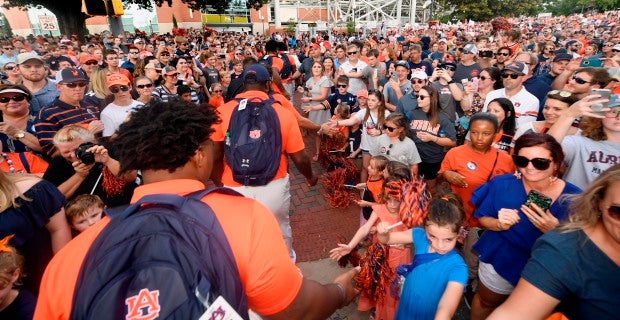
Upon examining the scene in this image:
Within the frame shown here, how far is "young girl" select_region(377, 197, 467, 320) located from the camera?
2105mm

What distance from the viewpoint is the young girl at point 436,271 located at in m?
2.11

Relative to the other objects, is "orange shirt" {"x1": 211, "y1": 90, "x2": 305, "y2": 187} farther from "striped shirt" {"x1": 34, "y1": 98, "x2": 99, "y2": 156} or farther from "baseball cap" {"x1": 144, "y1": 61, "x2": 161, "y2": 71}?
"baseball cap" {"x1": 144, "y1": 61, "x2": 161, "y2": 71}

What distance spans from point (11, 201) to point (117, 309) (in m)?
1.64

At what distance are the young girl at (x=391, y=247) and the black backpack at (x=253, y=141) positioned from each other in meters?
1.01

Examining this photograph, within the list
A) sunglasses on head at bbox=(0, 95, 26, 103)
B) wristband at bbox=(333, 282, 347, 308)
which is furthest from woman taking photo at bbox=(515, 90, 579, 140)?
sunglasses on head at bbox=(0, 95, 26, 103)

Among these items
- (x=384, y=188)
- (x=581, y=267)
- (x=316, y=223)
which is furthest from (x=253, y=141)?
(x=581, y=267)

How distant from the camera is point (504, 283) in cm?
251

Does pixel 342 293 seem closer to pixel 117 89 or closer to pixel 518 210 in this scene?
pixel 518 210

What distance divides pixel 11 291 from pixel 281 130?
2.22 m

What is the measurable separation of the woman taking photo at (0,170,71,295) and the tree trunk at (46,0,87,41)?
26.3 metres

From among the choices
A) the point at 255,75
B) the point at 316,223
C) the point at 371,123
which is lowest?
the point at 316,223

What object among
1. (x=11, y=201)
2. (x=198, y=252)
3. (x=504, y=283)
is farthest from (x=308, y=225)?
(x=198, y=252)

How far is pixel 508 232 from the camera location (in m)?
2.44

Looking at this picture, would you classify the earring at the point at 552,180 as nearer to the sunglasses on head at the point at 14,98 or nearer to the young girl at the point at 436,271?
the young girl at the point at 436,271
